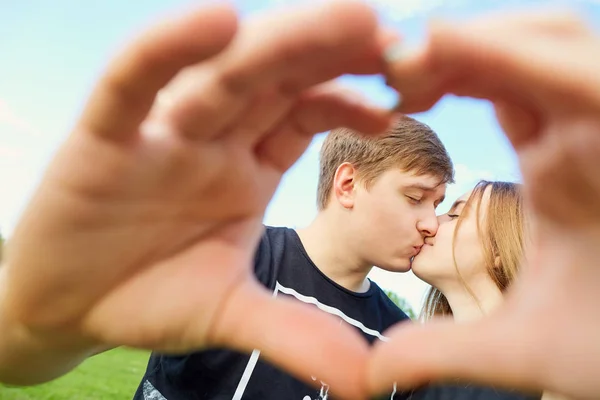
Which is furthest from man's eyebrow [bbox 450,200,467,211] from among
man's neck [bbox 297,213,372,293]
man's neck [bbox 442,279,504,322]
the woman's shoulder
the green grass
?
the green grass

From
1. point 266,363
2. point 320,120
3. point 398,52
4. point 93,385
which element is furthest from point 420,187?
point 93,385

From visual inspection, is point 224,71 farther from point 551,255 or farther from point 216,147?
point 551,255

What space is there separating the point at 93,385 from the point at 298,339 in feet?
16.8

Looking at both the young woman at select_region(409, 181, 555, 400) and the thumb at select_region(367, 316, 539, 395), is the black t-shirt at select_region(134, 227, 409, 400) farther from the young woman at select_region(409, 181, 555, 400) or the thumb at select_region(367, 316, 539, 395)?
the thumb at select_region(367, 316, 539, 395)

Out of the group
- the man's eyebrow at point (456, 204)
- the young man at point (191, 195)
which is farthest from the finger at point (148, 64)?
the man's eyebrow at point (456, 204)

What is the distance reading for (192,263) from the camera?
0.62 metres

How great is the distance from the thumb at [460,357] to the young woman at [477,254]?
133 cm

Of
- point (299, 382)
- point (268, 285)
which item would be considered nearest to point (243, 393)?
point (299, 382)

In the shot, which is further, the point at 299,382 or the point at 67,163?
the point at 299,382

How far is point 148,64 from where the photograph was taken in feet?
1.54

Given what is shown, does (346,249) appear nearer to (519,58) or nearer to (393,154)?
(393,154)

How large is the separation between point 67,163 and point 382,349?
1.26 feet

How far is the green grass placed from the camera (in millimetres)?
4055

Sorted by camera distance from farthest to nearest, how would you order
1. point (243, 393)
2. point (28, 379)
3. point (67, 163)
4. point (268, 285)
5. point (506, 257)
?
point (506, 257), point (268, 285), point (243, 393), point (28, 379), point (67, 163)
